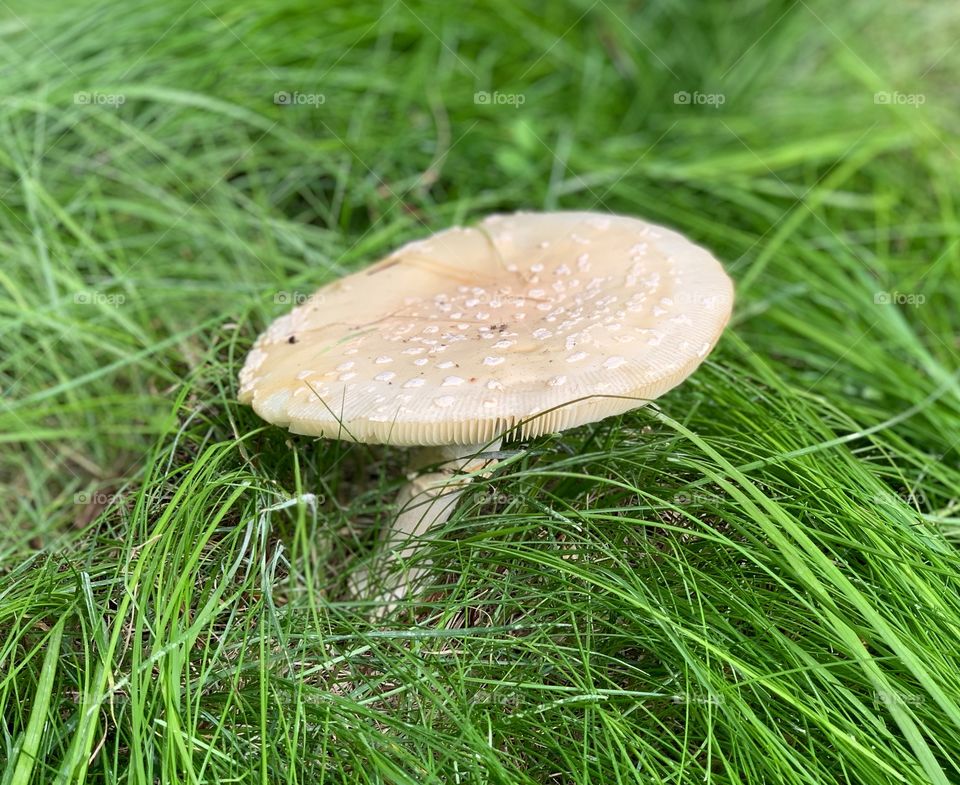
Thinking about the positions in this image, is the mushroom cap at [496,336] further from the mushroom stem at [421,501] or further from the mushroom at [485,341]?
the mushroom stem at [421,501]

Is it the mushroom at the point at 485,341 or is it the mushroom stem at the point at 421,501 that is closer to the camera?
the mushroom at the point at 485,341

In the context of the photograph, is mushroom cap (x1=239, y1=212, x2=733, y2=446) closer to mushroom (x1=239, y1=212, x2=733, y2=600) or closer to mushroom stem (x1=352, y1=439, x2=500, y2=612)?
mushroom (x1=239, y1=212, x2=733, y2=600)

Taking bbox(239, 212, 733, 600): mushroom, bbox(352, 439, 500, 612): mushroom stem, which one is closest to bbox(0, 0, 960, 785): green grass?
bbox(352, 439, 500, 612): mushroom stem

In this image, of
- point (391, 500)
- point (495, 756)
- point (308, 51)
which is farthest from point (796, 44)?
point (495, 756)

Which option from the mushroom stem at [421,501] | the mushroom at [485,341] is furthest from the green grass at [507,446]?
the mushroom at [485,341]

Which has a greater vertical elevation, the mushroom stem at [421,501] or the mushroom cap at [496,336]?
the mushroom cap at [496,336]

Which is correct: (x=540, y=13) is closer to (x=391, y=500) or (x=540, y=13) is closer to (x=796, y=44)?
(x=796, y=44)

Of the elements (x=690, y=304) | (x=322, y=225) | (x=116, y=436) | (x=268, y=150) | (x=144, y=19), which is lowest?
(x=116, y=436)
